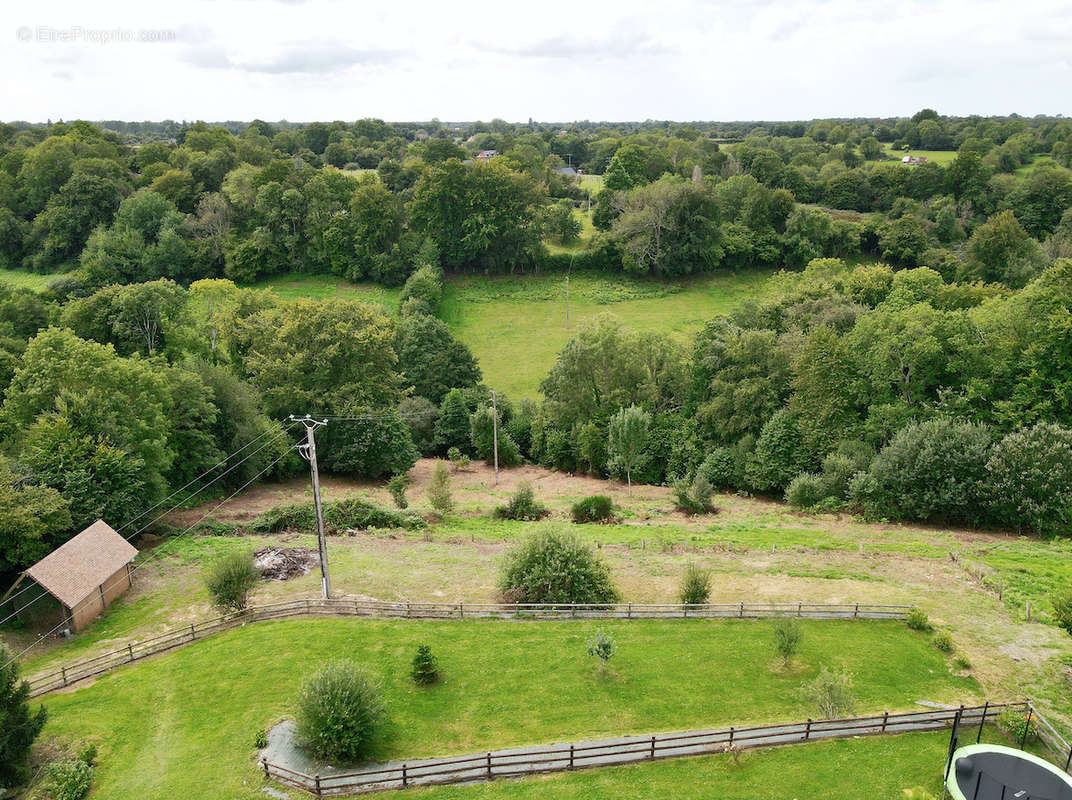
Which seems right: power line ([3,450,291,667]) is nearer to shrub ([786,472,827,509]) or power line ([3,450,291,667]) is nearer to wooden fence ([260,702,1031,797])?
wooden fence ([260,702,1031,797])

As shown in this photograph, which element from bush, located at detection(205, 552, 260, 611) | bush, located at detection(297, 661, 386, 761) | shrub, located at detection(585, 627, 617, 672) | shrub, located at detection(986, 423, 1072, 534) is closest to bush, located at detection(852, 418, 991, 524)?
shrub, located at detection(986, 423, 1072, 534)

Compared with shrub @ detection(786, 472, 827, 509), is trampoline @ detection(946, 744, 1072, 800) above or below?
above

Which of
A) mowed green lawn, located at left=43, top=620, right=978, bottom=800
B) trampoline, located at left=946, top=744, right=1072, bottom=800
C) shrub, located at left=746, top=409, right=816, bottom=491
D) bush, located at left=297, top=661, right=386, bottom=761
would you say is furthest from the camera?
shrub, located at left=746, top=409, right=816, bottom=491

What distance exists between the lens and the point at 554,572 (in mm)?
26141

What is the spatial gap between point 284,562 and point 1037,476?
32.9 m

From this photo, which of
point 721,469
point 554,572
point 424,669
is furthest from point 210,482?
point 721,469

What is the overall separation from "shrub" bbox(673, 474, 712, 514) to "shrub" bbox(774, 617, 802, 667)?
16167mm

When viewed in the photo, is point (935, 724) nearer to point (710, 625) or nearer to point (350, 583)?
point (710, 625)

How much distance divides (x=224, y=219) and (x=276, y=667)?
239ft

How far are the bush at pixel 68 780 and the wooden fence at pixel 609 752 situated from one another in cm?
436

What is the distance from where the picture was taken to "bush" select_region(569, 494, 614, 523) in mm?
38844

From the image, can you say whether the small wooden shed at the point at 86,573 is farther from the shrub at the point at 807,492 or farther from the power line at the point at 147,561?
the shrub at the point at 807,492

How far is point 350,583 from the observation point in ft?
95.7

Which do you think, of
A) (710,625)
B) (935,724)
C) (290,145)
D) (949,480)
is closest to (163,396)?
(710,625)
